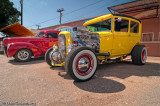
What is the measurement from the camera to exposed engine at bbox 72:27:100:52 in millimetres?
2953

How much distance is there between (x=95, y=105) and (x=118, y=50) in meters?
2.48

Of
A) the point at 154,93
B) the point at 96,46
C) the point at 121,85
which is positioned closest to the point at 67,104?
the point at 121,85

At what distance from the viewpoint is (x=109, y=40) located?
3100 mm

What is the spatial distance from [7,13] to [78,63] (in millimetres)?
17356

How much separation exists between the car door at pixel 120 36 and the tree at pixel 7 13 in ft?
54.9

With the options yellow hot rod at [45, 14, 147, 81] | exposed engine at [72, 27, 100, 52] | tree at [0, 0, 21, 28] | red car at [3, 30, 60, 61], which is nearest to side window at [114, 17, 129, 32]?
yellow hot rod at [45, 14, 147, 81]

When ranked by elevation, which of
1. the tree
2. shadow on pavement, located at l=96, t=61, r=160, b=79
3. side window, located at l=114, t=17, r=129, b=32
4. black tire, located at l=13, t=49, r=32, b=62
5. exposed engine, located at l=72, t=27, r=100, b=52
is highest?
the tree

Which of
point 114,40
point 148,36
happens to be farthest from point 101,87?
point 148,36

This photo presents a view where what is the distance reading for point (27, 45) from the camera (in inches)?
195

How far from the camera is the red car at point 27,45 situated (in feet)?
15.4

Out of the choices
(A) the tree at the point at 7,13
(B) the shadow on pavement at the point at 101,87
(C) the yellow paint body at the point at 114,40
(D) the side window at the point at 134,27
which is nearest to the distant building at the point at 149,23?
(D) the side window at the point at 134,27

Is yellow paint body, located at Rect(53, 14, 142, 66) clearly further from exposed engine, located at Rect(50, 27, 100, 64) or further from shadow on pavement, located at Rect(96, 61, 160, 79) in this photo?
shadow on pavement, located at Rect(96, 61, 160, 79)

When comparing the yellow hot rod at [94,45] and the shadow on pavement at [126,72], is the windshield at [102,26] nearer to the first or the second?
the yellow hot rod at [94,45]

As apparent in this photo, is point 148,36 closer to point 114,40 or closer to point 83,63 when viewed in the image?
point 114,40
